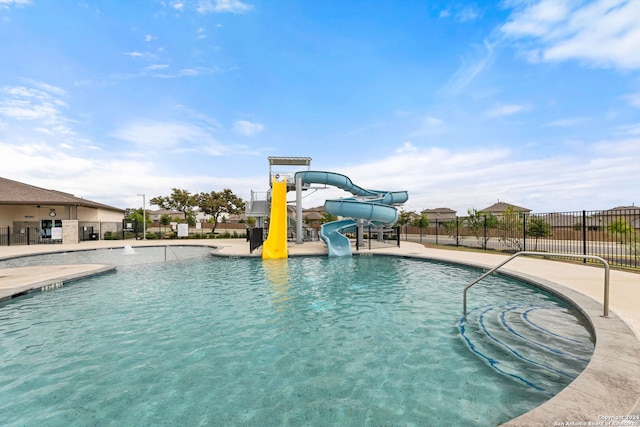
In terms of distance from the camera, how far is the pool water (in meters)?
2.80

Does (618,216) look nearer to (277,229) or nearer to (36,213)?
(277,229)

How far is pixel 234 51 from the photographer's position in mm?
14477

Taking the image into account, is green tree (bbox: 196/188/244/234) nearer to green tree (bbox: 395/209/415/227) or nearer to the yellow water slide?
the yellow water slide

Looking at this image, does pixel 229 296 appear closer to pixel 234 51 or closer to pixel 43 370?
pixel 43 370

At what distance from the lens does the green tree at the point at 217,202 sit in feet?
126

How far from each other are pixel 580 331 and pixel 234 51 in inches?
683

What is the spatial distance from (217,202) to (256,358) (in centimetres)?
3754

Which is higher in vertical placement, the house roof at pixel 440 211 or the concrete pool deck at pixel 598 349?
the house roof at pixel 440 211

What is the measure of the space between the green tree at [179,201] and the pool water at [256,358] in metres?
35.7

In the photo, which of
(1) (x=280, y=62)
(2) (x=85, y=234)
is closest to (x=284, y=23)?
(1) (x=280, y=62)

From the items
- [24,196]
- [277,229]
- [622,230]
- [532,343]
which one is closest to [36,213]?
[24,196]

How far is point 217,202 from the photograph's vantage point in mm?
38562

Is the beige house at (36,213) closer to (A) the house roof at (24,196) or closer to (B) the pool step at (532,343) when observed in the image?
Result: (A) the house roof at (24,196)

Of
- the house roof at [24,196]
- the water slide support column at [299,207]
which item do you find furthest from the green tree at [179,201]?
the water slide support column at [299,207]
